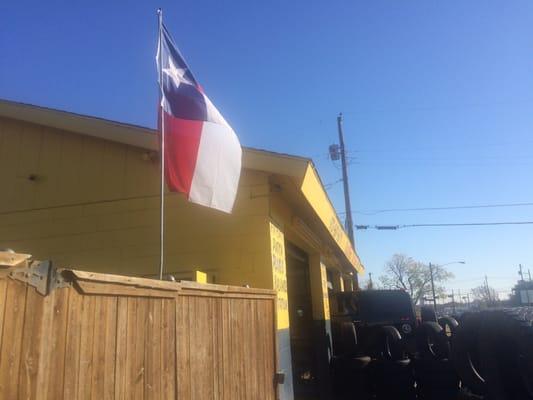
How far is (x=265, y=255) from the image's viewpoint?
6.96 m

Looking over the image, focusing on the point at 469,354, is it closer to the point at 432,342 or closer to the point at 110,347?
the point at 432,342

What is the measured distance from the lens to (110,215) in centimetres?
772

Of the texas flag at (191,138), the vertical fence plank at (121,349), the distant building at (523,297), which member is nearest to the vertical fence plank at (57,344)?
the vertical fence plank at (121,349)

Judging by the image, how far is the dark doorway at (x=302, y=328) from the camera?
11.4 m

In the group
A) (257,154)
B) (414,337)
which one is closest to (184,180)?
(257,154)

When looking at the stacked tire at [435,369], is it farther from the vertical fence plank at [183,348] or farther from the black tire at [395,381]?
the vertical fence plank at [183,348]

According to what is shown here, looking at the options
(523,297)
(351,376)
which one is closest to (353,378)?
(351,376)

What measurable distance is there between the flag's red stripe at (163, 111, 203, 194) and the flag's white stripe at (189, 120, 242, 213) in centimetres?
7

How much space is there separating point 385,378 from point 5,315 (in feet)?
28.4

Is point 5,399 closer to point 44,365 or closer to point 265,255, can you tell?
point 44,365

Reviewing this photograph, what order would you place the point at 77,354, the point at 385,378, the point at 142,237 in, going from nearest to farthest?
1. the point at 77,354
2. the point at 142,237
3. the point at 385,378

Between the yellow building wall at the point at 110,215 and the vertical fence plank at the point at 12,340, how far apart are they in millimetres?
4603

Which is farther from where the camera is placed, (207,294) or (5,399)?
(207,294)

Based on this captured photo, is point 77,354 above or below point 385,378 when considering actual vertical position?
above
